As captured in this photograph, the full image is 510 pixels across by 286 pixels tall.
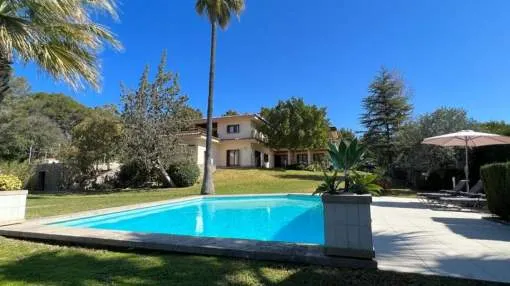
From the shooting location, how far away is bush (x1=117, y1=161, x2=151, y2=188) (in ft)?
83.1

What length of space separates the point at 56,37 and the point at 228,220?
7.73m

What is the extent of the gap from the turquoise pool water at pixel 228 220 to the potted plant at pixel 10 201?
3.33 feet

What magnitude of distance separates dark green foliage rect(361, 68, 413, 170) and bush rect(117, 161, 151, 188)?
18.3 m

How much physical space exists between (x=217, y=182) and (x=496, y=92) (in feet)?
63.2

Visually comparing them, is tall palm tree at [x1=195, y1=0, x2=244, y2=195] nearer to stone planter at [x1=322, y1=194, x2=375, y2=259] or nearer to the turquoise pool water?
the turquoise pool water

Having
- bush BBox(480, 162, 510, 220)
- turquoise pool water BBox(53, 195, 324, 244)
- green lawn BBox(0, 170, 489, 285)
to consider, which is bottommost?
turquoise pool water BBox(53, 195, 324, 244)

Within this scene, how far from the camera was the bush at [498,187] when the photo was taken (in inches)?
316

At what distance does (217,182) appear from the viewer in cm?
2517

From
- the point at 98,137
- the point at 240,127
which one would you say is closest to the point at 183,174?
the point at 98,137

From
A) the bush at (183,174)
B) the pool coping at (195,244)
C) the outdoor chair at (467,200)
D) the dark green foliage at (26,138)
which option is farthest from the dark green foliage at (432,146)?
the dark green foliage at (26,138)

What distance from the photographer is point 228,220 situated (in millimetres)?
11453

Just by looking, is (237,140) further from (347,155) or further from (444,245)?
(347,155)

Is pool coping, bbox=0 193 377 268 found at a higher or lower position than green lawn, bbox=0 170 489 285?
higher

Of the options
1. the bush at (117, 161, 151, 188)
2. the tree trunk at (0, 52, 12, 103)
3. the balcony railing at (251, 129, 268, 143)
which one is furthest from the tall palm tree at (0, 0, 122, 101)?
the balcony railing at (251, 129, 268, 143)
